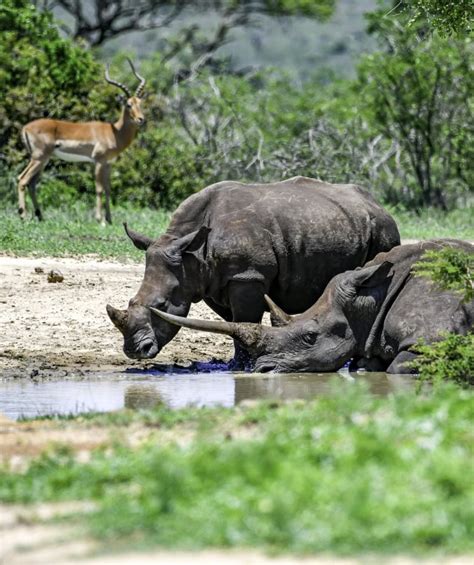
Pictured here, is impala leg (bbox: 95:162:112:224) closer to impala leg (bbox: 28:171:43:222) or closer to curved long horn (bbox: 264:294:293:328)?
impala leg (bbox: 28:171:43:222)

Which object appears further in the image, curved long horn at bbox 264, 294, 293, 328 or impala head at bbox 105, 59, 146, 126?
impala head at bbox 105, 59, 146, 126

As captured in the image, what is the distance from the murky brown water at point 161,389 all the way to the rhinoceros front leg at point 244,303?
219 millimetres

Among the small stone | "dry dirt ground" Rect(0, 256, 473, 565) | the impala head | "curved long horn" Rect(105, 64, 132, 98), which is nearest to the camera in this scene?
"dry dirt ground" Rect(0, 256, 473, 565)

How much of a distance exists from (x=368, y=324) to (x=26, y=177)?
1056 cm

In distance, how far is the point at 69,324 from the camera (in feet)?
45.4

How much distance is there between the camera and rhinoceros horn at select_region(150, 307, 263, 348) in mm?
12000

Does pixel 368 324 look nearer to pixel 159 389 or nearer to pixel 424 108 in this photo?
pixel 159 389

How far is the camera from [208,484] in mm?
6000

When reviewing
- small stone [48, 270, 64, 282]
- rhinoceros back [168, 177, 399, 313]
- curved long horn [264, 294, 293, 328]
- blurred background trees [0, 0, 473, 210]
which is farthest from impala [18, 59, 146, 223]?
curved long horn [264, 294, 293, 328]

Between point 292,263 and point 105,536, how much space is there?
24.1 feet

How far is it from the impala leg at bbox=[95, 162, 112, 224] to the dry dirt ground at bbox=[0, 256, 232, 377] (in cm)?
513

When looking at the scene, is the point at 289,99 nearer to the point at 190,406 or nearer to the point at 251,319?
the point at 251,319

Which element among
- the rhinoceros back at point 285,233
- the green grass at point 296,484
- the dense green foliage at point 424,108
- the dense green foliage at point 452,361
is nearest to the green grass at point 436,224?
the dense green foliage at point 424,108

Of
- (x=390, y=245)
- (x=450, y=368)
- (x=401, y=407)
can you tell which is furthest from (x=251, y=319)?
(x=401, y=407)
